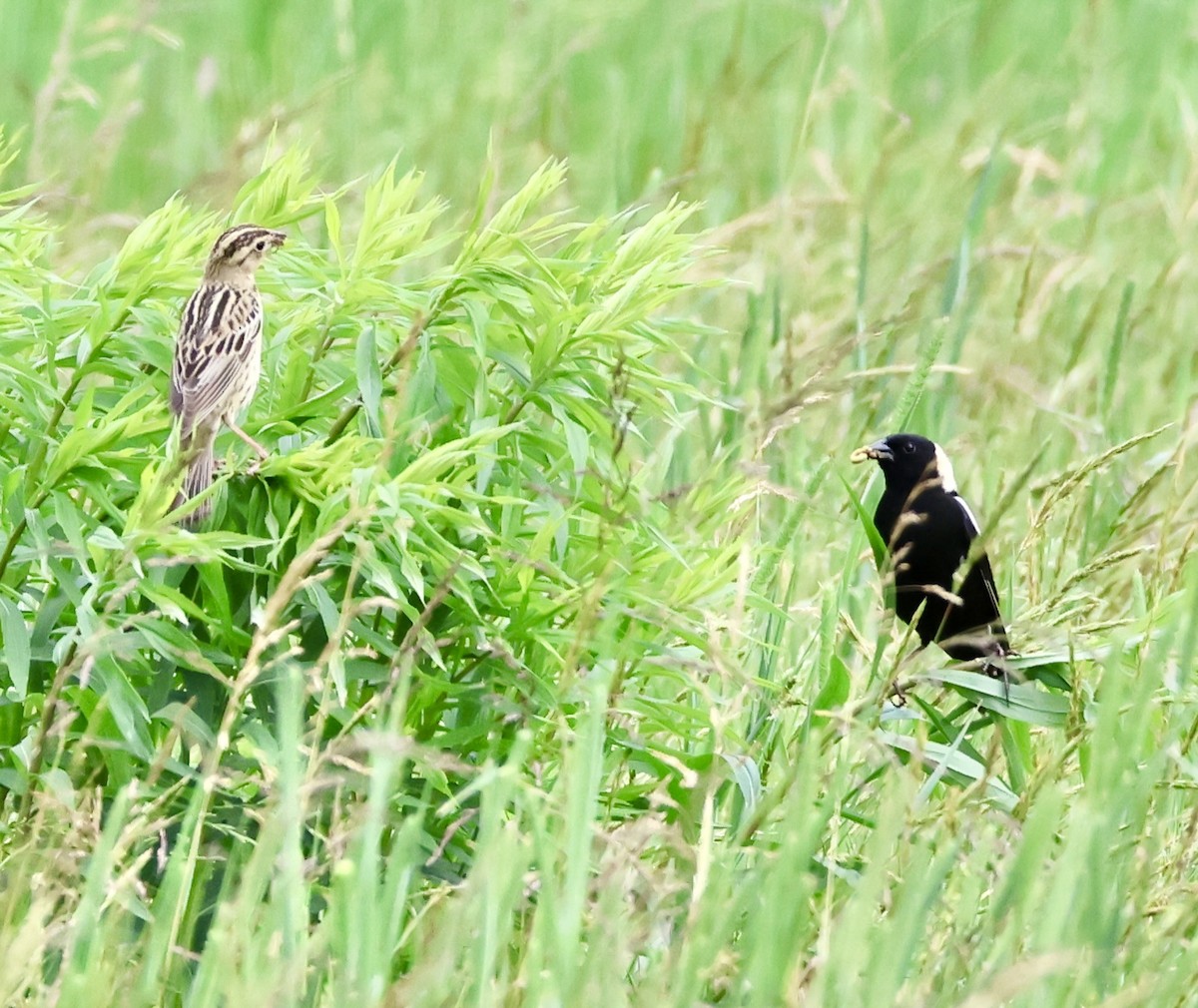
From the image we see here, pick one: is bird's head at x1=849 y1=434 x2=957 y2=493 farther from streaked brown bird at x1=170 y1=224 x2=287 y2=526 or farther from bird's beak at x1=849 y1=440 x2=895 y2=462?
streaked brown bird at x1=170 y1=224 x2=287 y2=526

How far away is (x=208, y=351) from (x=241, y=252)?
31 cm

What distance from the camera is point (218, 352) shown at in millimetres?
2967

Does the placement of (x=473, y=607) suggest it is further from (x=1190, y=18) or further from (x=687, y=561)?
(x=1190, y=18)

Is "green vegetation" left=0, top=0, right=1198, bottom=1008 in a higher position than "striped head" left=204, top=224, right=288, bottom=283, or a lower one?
lower

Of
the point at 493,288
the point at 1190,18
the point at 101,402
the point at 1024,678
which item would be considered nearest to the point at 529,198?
the point at 493,288

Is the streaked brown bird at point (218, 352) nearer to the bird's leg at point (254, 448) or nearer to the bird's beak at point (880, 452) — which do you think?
the bird's leg at point (254, 448)

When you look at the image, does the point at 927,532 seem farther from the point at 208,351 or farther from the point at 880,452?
the point at 208,351

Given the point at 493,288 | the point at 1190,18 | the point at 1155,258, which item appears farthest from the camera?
the point at 1190,18

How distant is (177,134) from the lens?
7.72 meters

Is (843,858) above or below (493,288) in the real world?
below

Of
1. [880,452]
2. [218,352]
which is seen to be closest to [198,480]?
[218,352]

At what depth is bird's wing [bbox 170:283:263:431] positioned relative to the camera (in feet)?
9.64

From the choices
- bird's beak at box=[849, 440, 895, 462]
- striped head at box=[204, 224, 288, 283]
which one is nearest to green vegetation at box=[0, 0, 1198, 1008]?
striped head at box=[204, 224, 288, 283]

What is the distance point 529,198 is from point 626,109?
16.5ft
